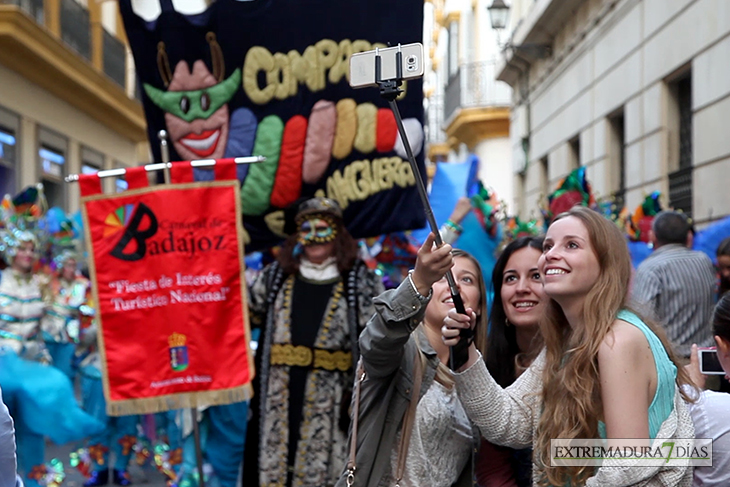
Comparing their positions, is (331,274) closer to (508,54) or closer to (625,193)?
(625,193)

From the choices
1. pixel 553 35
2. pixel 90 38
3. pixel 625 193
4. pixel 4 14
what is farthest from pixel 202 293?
pixel 90 38

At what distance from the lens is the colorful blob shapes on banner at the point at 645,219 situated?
7.70 metres

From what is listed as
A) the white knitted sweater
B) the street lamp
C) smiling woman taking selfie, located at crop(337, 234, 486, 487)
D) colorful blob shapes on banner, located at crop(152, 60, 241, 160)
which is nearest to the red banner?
colorful blob shapes on banner, located at crop(152, 60, 241, 160)

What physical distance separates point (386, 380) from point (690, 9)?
8067 mm

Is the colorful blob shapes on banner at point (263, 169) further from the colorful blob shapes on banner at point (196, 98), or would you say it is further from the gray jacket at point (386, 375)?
the gray jacket at point (386, 375)

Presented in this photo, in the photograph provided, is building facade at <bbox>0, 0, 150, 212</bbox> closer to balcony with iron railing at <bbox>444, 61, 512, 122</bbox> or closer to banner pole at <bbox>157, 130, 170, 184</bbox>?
balcony with iron railing at <bbox>444, 61, 512, 122</bbox>

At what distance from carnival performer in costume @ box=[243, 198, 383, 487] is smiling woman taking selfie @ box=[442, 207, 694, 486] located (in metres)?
2.64

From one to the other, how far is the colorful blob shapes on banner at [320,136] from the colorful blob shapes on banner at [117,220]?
108cm

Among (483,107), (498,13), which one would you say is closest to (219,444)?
(498,13)

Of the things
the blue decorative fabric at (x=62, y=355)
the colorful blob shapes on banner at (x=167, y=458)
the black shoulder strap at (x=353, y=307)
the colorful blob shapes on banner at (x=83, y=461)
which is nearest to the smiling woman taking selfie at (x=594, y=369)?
the black shoulder strap at (x=353, y=307)

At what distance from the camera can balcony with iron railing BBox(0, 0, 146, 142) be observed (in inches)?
630

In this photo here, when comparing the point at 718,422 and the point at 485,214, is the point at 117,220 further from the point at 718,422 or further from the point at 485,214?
the point at 718,422

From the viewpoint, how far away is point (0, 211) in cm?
886

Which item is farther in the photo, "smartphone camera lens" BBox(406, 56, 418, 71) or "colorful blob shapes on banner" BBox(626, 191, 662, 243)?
"colorful blob shapes on banner" BBox(626, 191, 662, 243)
